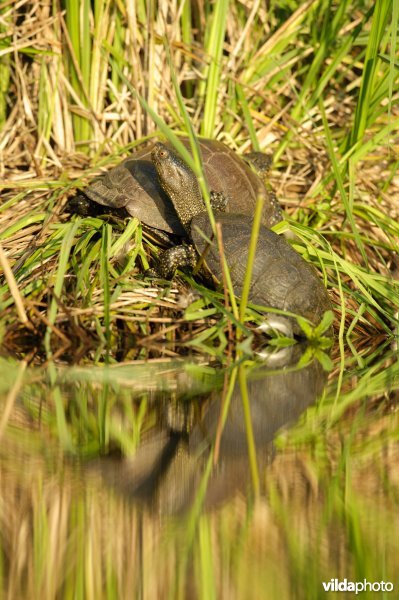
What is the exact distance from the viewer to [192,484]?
7.19ft

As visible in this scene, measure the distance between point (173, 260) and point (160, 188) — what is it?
635 mm

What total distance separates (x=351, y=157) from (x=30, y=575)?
3.87 meters

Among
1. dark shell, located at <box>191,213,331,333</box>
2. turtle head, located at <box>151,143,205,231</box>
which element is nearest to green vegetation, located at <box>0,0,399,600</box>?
dark shell, located at <box>191,213,331,333</box>

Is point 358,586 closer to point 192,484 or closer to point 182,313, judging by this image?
point 192,484

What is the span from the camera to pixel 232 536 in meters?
1.86

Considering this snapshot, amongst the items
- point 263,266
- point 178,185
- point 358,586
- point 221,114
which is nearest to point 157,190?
point 178,185

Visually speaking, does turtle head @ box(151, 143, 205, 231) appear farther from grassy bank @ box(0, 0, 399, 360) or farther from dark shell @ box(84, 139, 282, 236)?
grassy bank @ box(0, 0, 399, 360)

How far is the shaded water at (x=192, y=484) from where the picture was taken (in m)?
1.73

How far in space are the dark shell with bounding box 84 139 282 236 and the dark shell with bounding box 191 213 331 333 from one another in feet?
1.20

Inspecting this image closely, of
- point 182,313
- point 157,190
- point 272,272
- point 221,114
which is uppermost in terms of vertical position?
point 221,114

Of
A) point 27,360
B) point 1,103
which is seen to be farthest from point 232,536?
point 1,103

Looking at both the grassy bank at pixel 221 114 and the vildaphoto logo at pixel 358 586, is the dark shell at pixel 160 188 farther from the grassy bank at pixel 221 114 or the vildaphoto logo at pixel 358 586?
the vildaphoto logo at pixel 358 586

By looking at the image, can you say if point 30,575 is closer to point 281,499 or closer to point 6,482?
point 6,482

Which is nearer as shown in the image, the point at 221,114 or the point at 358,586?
the point at 358,586
